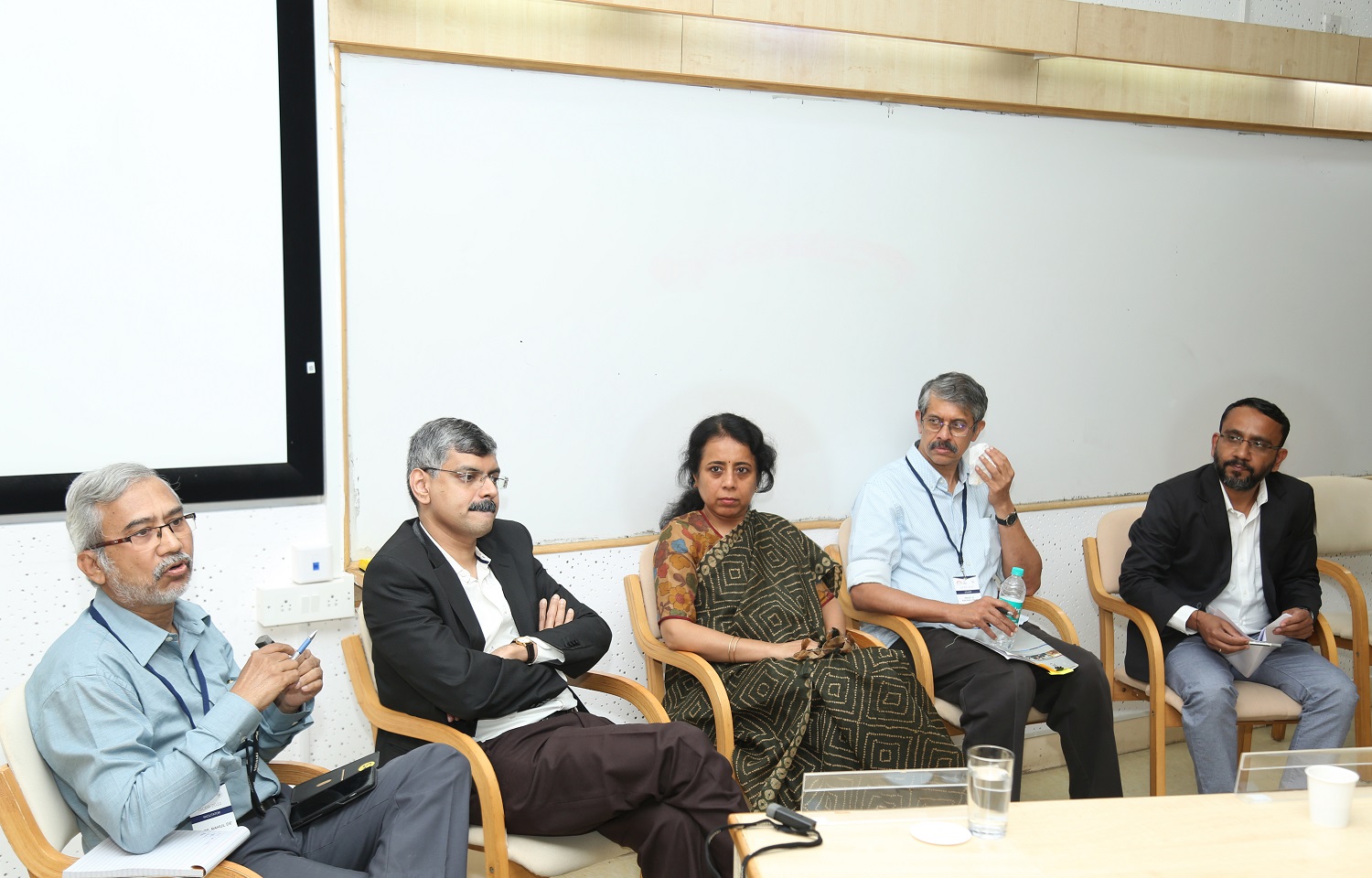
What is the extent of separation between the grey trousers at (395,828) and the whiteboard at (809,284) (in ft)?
3.23

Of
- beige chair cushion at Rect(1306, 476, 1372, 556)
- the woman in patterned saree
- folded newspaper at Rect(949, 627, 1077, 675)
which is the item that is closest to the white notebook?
the woman in patterned saree

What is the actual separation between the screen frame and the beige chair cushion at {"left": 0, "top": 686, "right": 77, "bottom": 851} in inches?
37.1

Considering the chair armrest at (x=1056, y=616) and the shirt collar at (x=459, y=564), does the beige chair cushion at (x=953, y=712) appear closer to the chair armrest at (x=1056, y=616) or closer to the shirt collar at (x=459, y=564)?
the chair armrest at (x=1056, y=616)

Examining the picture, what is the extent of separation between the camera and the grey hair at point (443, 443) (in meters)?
2.62

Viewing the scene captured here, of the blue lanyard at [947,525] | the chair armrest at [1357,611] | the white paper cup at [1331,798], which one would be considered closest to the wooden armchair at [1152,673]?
the chair armrest at [1357,611]

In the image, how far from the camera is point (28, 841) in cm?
184

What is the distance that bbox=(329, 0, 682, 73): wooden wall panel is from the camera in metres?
2.88

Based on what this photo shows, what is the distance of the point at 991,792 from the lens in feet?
Result: 5.97

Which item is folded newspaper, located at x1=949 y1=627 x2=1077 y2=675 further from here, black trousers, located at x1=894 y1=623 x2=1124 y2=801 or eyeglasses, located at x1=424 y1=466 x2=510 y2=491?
eyeglasses, located at x1=424 y1=466 x2=510 y2=491

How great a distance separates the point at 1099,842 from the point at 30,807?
1850 mm

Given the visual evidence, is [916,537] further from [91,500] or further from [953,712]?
[91,500]

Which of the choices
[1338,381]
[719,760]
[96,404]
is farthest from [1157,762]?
[96,404]

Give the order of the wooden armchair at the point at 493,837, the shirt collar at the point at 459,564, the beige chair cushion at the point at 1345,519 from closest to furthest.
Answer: the wooden armchair at the point at 493,837 → the shirt collar at the point at 459,564 → the beige chair cushion at the point at 1345,519

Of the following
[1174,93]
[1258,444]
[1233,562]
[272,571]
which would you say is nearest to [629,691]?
[272,571]
